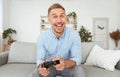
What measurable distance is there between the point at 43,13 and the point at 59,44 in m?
4.17

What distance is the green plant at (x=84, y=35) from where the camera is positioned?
542cm

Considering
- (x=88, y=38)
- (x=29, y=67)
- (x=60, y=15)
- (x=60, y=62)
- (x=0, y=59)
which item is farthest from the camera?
(x=88, y=38)

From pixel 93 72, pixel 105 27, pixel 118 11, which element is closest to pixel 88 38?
pixel 105 27

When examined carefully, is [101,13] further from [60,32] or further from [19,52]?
[60,32]

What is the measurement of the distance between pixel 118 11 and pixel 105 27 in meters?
0.58

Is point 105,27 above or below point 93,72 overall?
above

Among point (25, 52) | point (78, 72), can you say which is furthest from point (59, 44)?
point (25, 52)

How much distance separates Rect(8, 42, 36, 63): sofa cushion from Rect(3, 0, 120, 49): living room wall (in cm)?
307

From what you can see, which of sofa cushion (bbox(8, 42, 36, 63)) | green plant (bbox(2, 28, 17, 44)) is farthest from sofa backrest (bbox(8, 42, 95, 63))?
green plant (bbox(2, 28, 17, 44))

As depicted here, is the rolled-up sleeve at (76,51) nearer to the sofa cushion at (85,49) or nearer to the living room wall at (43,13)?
the sofa cushion at (85,49)

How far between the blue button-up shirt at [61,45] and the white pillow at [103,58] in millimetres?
789

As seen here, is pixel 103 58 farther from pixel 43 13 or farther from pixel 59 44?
pixel 43 13

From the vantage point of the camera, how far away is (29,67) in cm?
229

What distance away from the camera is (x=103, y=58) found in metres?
2.27
